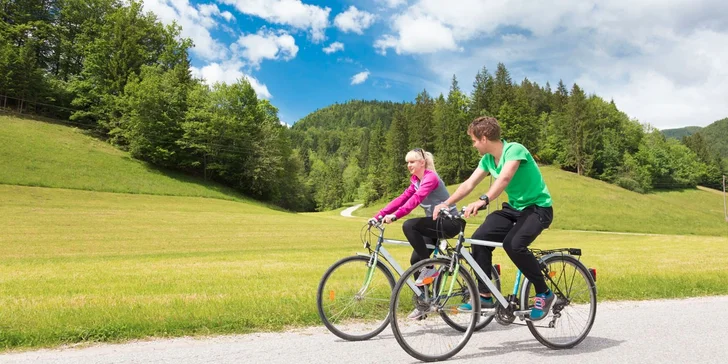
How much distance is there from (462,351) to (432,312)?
19.3 inches

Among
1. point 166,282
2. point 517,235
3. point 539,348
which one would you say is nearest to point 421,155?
point 517,235

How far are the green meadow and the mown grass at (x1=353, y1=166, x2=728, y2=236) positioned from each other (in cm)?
33

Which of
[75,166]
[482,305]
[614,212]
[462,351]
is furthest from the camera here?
[614,212]

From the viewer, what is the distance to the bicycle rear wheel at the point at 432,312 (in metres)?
4.27

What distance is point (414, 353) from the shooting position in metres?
4.19

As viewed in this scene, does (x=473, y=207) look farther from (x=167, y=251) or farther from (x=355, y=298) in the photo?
(x=167, y=251)

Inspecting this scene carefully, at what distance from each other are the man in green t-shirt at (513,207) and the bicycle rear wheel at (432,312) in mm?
178

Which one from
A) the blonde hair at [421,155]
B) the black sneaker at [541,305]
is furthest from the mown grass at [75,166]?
the black sneaker at [541,305]

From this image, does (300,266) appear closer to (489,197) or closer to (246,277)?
(246,277)

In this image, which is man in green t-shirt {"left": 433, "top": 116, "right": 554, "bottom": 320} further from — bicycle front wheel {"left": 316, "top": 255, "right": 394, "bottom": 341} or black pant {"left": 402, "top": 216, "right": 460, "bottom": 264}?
bicycle front wheel {"left": 316, "top": 255, "right": 394, "bottom": 341}

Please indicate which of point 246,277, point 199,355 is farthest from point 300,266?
point 199,355

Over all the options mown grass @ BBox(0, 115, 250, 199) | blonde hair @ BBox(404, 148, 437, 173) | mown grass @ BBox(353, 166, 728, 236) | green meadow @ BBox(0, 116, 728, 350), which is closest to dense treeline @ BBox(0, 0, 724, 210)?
mown grass @ BBox(0, 115, 250, 199)

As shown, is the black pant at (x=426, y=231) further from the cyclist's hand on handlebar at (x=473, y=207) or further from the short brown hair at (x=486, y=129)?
the short brown hair at (x=486, y=129)

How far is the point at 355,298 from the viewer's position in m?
5.17
